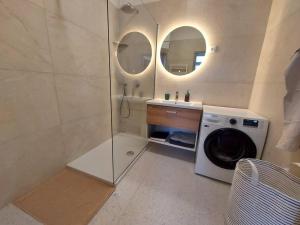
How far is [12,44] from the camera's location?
3.29 ft

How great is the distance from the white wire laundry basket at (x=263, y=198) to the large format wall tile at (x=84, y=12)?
2.17 m

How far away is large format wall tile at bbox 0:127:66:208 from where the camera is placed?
1.05m

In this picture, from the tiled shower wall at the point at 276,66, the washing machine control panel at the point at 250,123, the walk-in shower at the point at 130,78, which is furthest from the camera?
the walk-in shower at the point at 130,78

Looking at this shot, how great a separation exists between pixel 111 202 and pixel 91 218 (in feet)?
0.62

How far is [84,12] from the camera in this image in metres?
1.62

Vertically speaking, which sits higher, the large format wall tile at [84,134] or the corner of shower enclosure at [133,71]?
the corner of shower enclosure at [133,71]

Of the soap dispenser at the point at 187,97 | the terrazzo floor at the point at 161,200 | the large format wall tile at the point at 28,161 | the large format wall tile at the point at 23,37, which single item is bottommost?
the terrazzo floor at the point at 161,200

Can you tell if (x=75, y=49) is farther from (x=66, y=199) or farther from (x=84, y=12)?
(x=66, y=199)

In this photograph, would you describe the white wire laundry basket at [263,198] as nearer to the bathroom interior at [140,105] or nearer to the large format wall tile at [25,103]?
the bathroom interior at [140,105]

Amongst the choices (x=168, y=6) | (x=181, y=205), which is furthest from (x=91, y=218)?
(x=168, y=6)

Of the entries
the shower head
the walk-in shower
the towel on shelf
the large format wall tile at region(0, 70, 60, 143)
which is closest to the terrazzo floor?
the walk-in shower

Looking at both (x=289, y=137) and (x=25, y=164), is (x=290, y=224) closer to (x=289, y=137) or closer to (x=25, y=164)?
(x=289, y=137)

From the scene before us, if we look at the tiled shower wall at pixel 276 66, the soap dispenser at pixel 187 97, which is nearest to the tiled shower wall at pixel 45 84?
the soap dispenser at pixel 187 97

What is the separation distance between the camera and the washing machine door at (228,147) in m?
1.31
